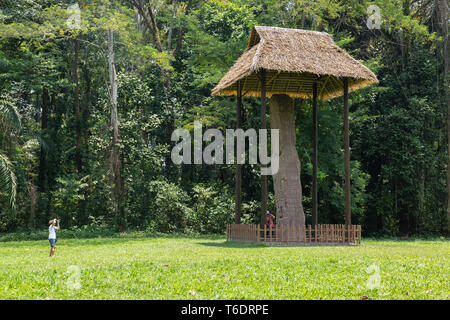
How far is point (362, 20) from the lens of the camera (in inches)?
1134

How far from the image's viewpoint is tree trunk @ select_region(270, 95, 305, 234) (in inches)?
699

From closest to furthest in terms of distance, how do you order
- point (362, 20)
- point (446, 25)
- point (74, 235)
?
point (74, 235), point (446, 25), point (362, 20)

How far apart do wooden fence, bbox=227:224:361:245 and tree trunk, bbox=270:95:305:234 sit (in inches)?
45.5

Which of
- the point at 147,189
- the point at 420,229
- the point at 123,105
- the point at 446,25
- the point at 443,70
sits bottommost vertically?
the point at 420,229

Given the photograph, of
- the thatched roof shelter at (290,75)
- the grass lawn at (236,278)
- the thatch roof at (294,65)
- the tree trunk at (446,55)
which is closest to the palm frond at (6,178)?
the thatch roof at (294,65)

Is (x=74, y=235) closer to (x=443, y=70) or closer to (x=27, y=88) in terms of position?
(x=27, y=88)

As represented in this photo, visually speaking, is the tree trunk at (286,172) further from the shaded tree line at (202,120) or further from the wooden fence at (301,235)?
the shaded tree line at (202,120)

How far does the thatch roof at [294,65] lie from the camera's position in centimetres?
1605

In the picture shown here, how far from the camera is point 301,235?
16.0 m

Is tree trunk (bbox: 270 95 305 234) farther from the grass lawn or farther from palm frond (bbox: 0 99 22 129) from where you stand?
palm frond (bbox: 0 99 22 129)

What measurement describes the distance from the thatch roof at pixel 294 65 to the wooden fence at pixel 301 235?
4.75m
